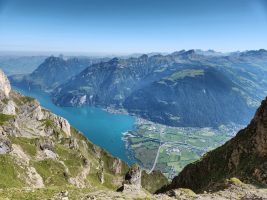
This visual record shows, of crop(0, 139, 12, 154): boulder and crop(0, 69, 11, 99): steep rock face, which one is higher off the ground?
crop(0, 69, 11, 99): steep rock face

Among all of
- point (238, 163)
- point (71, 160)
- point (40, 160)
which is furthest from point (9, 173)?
point (71, 160)

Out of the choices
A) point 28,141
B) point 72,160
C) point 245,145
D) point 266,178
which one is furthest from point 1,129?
point 266,178

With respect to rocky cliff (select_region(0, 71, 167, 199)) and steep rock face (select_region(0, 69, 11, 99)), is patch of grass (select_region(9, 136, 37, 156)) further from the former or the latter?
steep rock face (select_region(0, 69, 11, 99))

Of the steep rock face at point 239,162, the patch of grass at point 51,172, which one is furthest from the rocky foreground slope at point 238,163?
the patch of grass at point 51,172

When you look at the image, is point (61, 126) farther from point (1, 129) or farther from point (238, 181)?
point (238, 181)

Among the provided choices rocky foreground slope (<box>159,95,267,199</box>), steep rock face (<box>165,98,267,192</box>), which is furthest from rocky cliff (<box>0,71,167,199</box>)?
steep rock face (<box>165,98,267,192</box>)

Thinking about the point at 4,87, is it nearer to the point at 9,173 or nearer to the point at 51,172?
the point at 51,172

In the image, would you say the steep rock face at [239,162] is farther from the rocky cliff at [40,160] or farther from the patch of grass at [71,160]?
the patch of grass at [71,160]

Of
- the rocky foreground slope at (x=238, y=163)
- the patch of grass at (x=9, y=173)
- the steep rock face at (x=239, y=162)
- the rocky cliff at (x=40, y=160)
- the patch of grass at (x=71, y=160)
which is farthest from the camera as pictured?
the patch of grass at (x=71, y=160)
